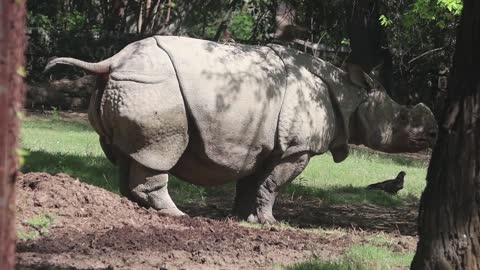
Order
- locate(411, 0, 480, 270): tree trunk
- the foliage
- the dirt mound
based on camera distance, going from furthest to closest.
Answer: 1. the foliage
2. the dirt mound
3. locate(411, 0, 480, 270): tree trunk

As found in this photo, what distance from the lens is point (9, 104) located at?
8.60ft

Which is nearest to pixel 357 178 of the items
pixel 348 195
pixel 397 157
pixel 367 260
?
pixel 348 195

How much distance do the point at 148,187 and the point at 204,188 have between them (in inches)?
121

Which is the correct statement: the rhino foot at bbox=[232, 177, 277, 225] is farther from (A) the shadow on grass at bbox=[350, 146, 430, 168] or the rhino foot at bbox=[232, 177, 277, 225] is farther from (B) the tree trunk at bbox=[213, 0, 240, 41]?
(B) the tree trunk at bbox=[213, 0, 240, 41]

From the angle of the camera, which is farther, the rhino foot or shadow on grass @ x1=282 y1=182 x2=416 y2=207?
shadow on grass @ x1=282 y1=182 x2=416 y2=207

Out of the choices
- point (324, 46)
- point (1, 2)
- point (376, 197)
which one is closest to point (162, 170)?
point (376, 197)

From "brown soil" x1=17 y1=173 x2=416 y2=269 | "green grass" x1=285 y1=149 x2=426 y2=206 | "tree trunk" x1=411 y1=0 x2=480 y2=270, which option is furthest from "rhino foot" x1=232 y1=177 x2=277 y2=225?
"tree trunk" x1=411 y1=0 x2=480 y2=270

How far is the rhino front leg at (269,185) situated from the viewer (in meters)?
9.09

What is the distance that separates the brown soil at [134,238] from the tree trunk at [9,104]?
3.16 m

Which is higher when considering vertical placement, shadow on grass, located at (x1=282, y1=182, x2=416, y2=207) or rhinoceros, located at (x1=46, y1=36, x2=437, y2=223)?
rhinoceros, located at (x1=46, y1=36, x2=437, y2=223)

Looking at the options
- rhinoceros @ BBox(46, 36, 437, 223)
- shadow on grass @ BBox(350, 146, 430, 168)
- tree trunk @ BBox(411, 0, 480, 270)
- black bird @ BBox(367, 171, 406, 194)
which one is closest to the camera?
tree trunk @ BBox(411, 0, 480, 270)

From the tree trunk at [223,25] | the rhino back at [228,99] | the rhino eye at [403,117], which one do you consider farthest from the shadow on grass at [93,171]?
the tree trunk at [223,25]

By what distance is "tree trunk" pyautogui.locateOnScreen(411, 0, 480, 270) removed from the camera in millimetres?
5402

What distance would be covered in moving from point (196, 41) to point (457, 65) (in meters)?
3.83
